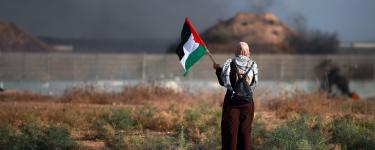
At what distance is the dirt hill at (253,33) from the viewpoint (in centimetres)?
5206

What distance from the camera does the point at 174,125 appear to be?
52.2ft

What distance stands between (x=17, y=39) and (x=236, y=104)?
3667 cm

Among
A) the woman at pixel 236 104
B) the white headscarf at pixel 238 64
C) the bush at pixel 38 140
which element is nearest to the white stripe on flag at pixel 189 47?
the woman at pixel 236 104

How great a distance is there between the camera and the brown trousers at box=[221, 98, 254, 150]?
1078cm

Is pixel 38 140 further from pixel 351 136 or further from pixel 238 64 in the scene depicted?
pixel 351 136

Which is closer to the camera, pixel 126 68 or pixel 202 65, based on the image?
pixel 126 68

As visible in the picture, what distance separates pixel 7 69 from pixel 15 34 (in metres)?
15.2

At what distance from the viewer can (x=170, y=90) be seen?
914 inches

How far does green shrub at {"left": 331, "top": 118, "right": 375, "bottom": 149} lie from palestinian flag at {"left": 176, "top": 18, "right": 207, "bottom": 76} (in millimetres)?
2954

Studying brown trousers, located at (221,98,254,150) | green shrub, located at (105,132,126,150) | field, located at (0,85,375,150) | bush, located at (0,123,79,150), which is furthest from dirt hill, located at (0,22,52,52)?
brown trousers, located at (221,98,254,150)

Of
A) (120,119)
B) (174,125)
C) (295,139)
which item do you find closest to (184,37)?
(295,139)

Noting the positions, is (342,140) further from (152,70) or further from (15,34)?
(15,34)

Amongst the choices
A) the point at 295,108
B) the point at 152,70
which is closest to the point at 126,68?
the point at 152,70

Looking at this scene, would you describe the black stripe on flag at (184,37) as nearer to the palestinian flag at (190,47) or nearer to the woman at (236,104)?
the palestinian flag at (190,47)
